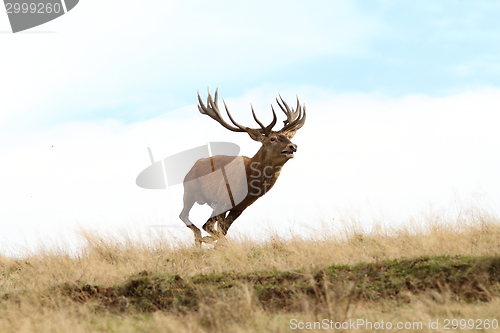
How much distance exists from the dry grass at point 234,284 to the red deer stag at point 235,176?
0.68m

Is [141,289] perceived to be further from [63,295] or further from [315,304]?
[315,304]

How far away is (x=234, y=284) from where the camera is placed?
7.57m

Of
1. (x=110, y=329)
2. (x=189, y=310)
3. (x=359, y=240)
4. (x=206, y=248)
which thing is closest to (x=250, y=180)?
(x=206, y=248)

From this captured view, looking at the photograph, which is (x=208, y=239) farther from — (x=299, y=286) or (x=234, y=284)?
(x=299, y=286)

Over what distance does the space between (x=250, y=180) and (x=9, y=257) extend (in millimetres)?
6124

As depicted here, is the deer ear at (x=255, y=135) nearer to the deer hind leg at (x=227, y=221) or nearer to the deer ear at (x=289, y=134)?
the deer ear at (x=289, y=134)

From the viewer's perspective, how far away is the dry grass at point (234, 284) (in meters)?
6.28

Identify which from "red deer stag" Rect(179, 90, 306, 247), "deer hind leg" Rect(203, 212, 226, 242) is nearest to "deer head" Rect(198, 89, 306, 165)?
"red deer stag" Rect(179, 90, 306, 247)

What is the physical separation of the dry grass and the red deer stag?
68 cm

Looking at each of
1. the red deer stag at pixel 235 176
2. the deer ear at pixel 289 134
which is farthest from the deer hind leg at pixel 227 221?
the deer ear at pixel 289 134

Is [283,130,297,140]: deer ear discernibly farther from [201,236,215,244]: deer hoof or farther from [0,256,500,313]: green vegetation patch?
[0,256,500,313]: green vegetation patch

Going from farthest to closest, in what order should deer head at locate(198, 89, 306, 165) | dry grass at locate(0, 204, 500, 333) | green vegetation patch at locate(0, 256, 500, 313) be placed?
deer head at locate(198, 89, 306, 165) < green vegetation patch at locate(0, 256, 500, 313) < dry grass at locate(0, 204, 500, 333)

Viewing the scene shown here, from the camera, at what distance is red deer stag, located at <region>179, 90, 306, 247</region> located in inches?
421

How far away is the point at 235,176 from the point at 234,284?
3.79 m
